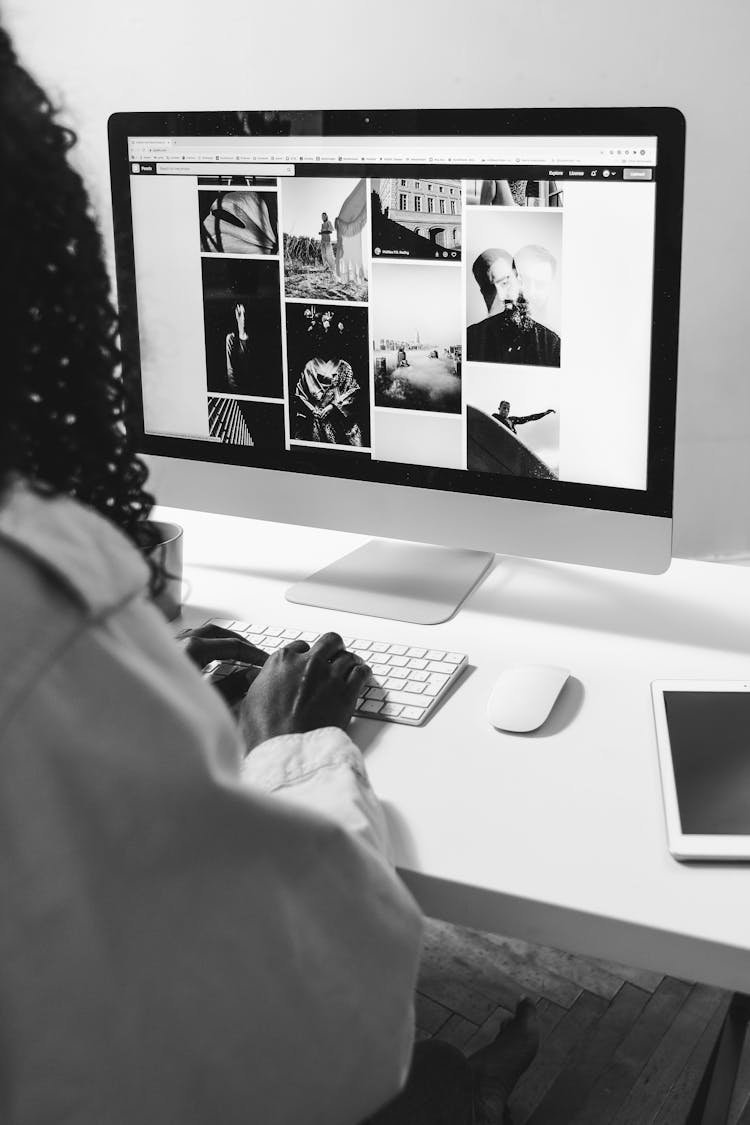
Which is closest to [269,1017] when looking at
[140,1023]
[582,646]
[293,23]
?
[140,1023]

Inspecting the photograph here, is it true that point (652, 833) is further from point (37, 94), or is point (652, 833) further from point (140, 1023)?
point (37, 94)

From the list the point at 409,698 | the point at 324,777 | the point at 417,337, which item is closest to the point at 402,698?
the point at 409,698

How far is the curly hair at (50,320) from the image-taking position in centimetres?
43

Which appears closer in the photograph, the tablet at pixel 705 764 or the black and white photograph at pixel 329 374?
the tablet at pixel 705 764

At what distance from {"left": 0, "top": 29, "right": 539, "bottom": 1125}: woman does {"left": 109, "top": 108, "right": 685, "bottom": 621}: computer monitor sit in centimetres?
53

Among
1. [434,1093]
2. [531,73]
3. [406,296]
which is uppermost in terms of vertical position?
[531,73]

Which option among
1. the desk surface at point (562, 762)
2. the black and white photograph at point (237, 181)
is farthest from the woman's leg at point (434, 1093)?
the black and white photograph at point (237, 181)

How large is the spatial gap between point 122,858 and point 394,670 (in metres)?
0.59

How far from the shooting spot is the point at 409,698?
0.92 meters

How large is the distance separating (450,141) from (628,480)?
34 cm

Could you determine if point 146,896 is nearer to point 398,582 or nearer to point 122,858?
point 122,858

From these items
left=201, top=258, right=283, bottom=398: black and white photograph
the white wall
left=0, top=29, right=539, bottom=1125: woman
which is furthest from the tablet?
the white wall

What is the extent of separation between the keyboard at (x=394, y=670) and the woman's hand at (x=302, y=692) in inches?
1.4

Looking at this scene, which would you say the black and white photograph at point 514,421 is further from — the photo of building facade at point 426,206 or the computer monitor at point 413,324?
the photo of building facade at point 426,206
